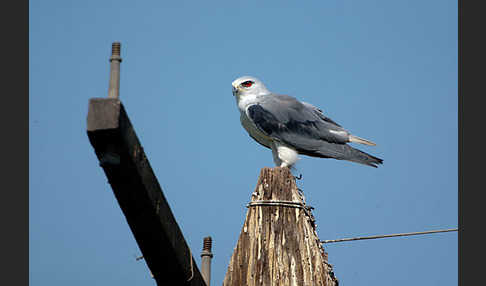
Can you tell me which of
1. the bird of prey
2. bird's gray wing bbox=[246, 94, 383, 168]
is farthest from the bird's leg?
bird's gray wing bbox=[246, 94, 383, 168]

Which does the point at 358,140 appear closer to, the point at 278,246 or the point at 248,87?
the point at 248,87

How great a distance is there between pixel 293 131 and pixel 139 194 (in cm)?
407

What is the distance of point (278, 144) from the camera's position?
6805 millimetres

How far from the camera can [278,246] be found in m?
4.15

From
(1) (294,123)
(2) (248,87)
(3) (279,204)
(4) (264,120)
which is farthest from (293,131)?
(3) (279,204)

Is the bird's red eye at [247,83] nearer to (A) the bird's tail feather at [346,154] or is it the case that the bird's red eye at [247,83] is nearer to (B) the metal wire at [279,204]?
(A) the bird's tail feather at [346,154]

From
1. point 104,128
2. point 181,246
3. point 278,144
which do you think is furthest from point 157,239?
point 278,144

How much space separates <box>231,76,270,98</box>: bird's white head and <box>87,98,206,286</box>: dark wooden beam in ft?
13.5

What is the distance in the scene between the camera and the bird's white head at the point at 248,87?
740cm

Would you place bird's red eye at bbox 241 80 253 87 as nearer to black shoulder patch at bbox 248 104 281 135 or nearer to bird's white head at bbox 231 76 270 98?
bird's white head at bbox 231 76 270 98

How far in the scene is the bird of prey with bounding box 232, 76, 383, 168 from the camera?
22.1ft

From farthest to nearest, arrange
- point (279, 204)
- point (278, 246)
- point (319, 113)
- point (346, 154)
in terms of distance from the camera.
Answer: point (319, 113), point (346, 154), point (279, 204), point (278, 246)

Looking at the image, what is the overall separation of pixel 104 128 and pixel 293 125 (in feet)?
14.5

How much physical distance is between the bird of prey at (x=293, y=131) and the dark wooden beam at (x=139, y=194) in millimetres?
3388
